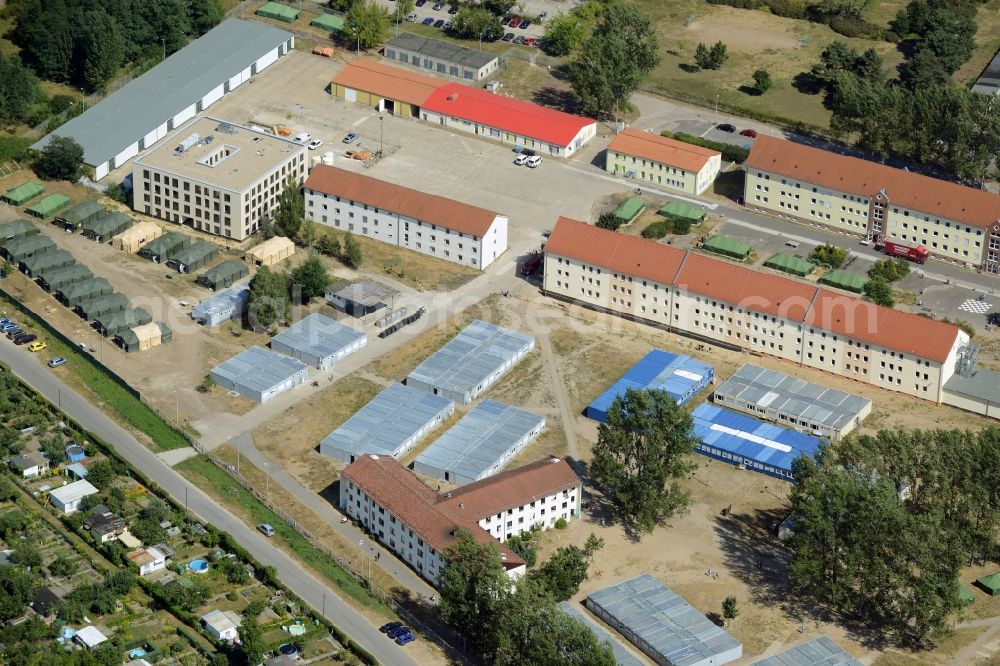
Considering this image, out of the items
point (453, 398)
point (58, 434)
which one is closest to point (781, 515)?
point (453, 398)

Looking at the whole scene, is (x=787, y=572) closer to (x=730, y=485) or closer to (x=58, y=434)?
(x=730, y=485)

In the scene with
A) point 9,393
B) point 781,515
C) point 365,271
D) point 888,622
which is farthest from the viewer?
point 365,271

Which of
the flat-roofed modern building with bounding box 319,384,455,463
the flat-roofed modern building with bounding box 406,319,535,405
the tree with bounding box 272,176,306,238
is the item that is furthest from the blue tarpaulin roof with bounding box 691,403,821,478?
the tree with bounding box 272,176,306,238

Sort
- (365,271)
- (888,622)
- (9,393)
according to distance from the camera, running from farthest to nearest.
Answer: (365,271), (9,393), (888,622)

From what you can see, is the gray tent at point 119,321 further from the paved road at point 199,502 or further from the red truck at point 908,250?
the red truck at point 908,250

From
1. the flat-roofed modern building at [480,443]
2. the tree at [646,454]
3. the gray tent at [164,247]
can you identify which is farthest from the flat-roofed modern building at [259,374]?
the tree at [646,454]

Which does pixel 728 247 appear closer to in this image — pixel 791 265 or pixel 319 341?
pixel 791 265

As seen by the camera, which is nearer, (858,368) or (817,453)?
(817,453)
